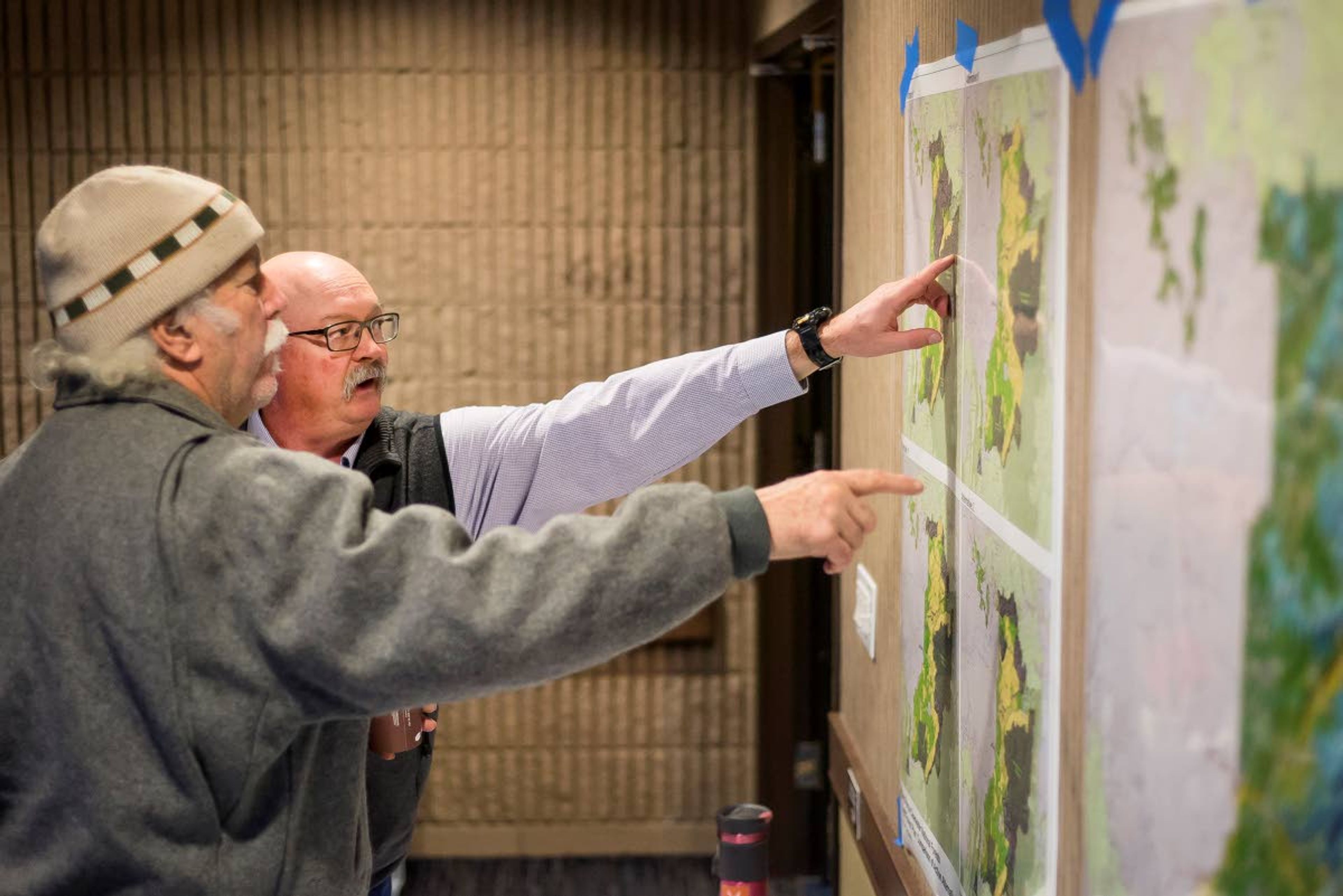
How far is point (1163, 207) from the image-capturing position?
0.96m

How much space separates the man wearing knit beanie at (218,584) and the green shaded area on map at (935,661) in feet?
1.25

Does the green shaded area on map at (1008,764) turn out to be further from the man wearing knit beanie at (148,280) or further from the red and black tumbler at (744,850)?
the man wearing knit beanie at (148,280)

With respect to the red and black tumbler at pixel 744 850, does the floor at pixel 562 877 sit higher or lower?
lower

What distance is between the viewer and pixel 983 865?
150cm

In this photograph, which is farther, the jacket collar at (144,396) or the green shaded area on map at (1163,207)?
the jacket collar at (144,396)

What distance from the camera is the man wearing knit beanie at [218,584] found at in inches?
49.3

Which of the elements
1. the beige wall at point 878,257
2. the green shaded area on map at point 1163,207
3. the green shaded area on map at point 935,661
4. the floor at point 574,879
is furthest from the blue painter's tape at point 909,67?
the floor at point 574,879

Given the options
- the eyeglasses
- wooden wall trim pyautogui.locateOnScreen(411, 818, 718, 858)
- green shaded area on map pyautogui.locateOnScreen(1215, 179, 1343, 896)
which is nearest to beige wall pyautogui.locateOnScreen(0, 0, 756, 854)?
wooden wall trim pyautogui.locateOnScreen(411, 818, 718, 858)

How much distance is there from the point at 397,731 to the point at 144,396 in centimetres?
63

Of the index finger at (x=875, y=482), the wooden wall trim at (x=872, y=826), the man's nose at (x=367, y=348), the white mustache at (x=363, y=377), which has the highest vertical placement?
the man's nose at (x=367, y=348)

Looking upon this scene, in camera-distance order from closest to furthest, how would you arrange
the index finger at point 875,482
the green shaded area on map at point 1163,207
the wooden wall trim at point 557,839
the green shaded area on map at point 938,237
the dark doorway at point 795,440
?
1. the green shaded area on map at point 1163,207
2. the index finger at point 875,482
3. the green shaded area on map at point 938,237
4. the dark doorway at point 795,440
5. the wooden wall trim at point 557,839

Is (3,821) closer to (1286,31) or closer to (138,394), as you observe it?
(138,394)

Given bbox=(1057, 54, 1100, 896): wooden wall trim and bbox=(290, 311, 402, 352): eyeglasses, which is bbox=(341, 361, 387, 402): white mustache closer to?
bbox=(290, 311, 402, 352): eyeglasses

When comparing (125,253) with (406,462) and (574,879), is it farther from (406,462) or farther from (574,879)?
(574,879)
